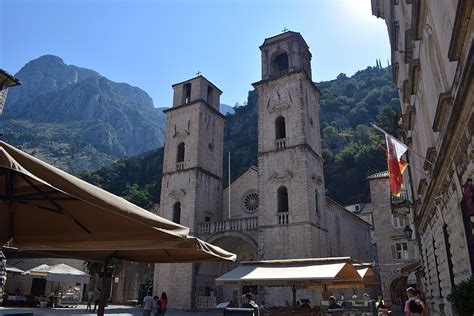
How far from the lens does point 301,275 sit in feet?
43.3

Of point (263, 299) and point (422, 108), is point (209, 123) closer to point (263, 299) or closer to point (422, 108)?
point (263, 299)

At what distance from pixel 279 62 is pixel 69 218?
25757 mm

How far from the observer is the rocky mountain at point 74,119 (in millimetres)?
112812

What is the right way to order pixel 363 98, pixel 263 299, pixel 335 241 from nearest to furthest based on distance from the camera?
pixel 263 299, pixel 335 241, pixel 363 98

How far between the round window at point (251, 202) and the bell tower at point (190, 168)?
6.93ft

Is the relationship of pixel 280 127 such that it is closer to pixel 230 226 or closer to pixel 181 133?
pixel 230 226

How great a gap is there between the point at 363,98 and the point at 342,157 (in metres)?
30.3

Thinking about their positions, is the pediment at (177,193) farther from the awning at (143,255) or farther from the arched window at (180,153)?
the awning at (143,255)

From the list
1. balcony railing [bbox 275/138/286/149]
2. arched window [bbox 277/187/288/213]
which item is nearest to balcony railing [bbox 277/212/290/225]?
arched window [bbox 277/187/288/213]

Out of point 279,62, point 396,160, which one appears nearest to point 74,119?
point 279,62

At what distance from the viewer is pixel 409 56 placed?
11055mm

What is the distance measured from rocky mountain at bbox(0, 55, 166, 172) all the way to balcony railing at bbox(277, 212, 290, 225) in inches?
3649

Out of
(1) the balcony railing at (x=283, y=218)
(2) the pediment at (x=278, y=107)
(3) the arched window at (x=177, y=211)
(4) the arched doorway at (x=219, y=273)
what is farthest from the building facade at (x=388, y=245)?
(3) the arched window at (x=177, y=211)

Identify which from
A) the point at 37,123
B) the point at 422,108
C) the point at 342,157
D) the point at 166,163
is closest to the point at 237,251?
the point at 166,163
